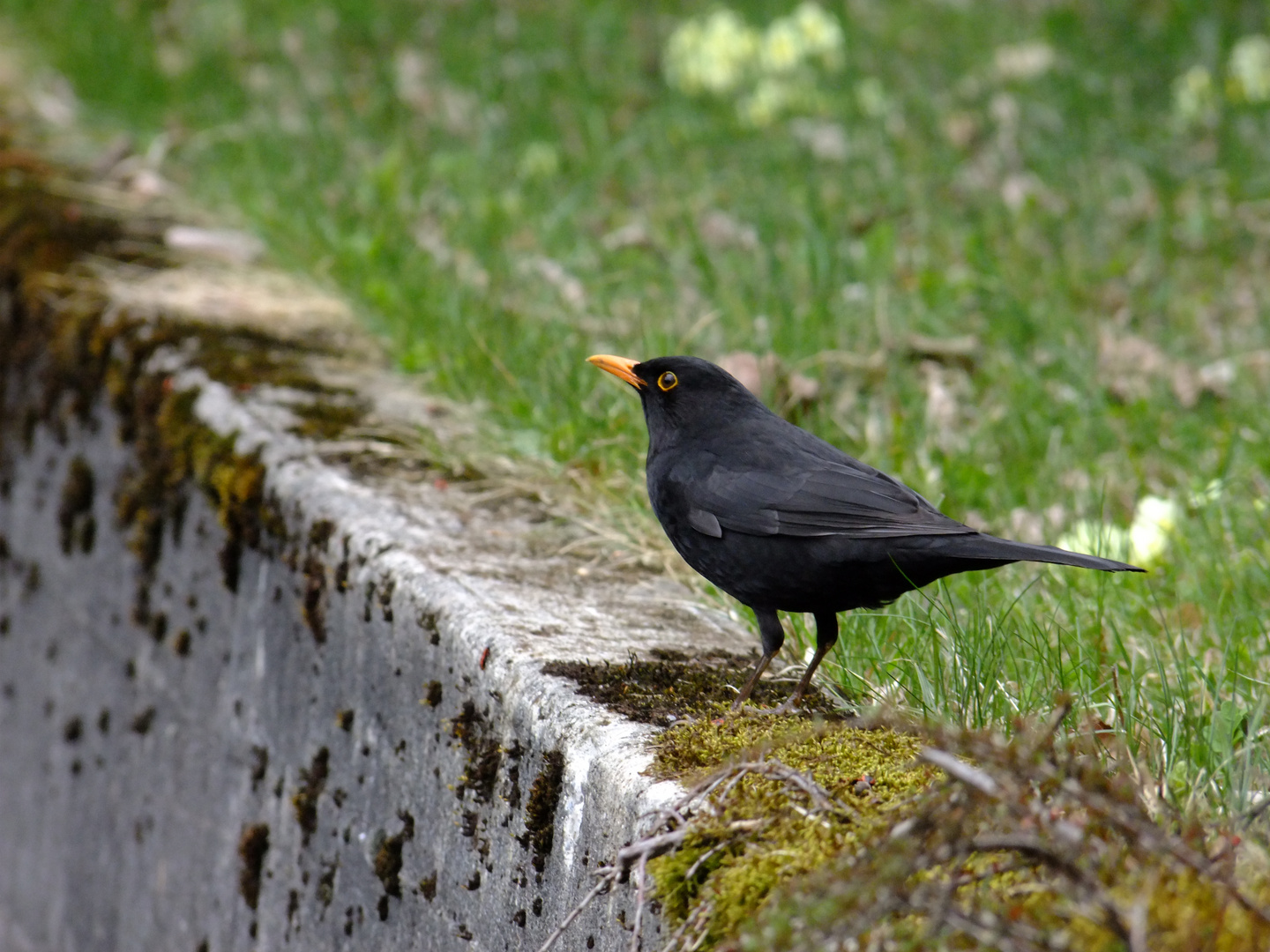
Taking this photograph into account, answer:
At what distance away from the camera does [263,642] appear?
3268 mm

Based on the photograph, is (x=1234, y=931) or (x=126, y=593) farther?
(x=126, y=593)

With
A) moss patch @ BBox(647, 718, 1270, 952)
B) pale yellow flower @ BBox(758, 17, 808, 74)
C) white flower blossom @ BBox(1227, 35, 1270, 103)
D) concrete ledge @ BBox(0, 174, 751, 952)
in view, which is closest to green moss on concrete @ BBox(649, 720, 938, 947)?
moss patch @ BBox(647, 718, 1270, 952)

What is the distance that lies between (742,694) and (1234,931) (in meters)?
1.01

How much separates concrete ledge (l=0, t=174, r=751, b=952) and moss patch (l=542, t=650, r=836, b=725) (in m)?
0.05

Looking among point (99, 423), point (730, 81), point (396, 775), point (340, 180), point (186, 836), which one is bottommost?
point (186, 836)

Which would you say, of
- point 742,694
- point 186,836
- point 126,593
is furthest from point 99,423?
point 742,694

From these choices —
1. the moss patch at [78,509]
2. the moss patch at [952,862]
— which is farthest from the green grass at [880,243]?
the moss patch at [78,509]

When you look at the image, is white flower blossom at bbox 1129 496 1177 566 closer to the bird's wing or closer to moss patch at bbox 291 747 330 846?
the bird's wing

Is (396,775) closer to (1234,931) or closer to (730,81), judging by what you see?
(1234,931)

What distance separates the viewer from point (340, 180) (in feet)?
19.4

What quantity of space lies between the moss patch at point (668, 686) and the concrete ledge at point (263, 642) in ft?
0.17

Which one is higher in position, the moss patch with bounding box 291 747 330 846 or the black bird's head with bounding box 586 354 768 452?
the black bird's head with bounding box 586 354 768 452

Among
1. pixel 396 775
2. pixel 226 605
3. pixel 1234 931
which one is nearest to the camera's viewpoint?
pixel 1234 931

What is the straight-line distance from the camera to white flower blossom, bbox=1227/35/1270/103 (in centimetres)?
617
